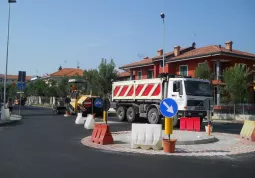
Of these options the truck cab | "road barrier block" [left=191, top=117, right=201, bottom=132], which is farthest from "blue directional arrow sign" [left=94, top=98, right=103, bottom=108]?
"road barrier block" [left=191, top=117, right=201, bottom=132]

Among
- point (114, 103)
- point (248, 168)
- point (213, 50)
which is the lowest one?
point (248, 168)

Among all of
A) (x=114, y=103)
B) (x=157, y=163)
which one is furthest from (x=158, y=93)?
(x=157, y=163)

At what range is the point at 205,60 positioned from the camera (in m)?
36.6

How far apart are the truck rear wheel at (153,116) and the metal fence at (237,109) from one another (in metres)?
12.8

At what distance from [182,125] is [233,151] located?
6.71m

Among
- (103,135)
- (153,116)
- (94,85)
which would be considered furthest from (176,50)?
(103,135)

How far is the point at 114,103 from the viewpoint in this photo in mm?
24250

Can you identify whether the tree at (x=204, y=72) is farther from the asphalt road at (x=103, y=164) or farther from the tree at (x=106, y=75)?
the asphalt road at (x=103, y=164)

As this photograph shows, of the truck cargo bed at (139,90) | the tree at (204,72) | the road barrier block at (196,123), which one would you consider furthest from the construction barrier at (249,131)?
the tree at (204,72)

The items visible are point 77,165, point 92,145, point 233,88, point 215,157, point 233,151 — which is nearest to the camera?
point 77,165

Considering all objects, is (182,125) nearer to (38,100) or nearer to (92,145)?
(92,145)

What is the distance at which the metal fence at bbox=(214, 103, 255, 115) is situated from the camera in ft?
93.9

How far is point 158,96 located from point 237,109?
13.2 m

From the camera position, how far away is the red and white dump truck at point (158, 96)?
58.5 feet
